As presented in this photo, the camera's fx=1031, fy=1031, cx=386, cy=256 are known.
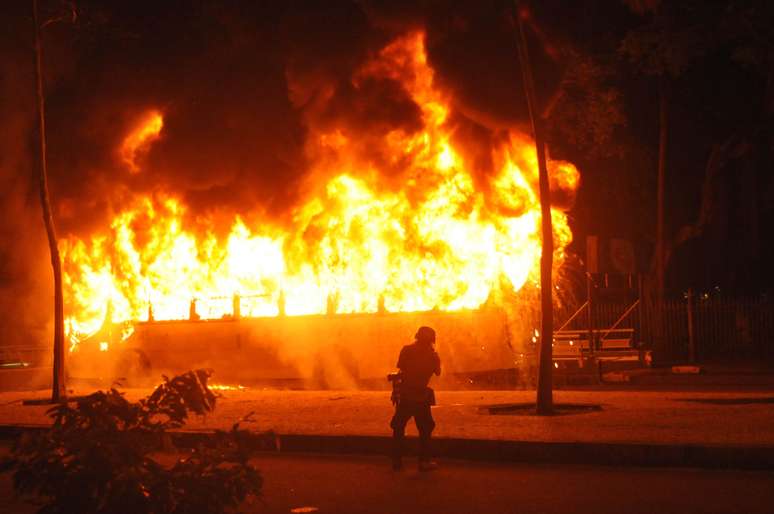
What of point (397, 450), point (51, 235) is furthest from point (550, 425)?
point (51, 235)

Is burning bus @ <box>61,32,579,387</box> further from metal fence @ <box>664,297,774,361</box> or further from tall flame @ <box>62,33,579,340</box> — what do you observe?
metal fence @ <box>664,297,774,361</box>

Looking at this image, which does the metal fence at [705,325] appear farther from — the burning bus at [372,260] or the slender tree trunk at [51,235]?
the slender tree trunk at [51,235]

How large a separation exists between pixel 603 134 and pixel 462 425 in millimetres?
13182

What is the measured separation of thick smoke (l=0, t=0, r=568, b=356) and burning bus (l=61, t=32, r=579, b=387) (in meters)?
0.32

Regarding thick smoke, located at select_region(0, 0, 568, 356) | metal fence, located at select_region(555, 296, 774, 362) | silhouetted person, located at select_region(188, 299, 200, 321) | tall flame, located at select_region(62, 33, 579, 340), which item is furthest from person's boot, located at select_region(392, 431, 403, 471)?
metal fence, located at select_region(555, 296, 774, 362)

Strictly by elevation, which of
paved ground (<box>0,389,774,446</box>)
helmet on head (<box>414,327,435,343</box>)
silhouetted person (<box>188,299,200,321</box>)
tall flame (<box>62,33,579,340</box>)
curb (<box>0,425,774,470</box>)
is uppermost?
tall flame (<box>62,33,579,340</box>)

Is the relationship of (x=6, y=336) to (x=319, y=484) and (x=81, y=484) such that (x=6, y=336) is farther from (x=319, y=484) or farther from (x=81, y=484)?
(x=81, y=484)

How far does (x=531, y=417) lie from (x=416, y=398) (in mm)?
3878

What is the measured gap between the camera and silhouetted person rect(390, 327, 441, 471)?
1068 cm

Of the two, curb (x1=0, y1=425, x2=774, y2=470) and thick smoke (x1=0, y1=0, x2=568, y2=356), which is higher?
thick smoke (x1=0, y1=0, x2=568, y2=356)

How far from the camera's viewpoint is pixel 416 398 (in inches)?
421

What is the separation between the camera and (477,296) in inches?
834

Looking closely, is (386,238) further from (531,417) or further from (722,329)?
(722,329)

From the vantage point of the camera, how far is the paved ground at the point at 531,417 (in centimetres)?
1180
